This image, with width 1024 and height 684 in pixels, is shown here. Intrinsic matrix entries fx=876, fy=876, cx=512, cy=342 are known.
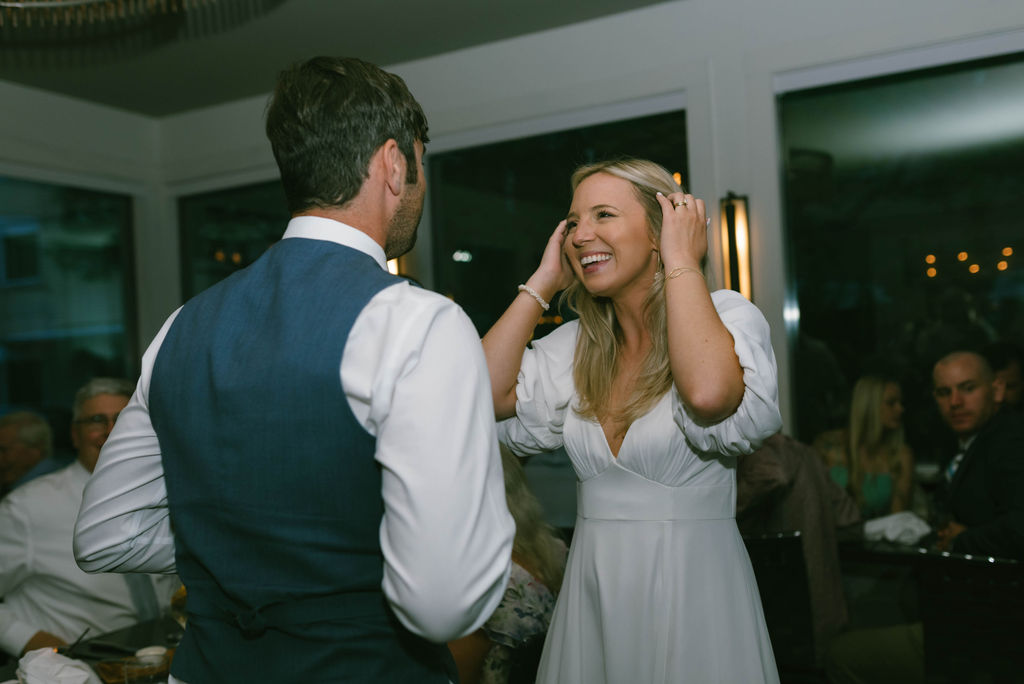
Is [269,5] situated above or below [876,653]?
above

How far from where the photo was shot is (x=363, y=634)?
1.05 metres

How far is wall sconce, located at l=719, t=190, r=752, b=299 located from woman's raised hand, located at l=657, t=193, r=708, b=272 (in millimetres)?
1766

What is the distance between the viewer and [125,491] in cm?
120

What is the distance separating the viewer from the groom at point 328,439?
95 centimetres

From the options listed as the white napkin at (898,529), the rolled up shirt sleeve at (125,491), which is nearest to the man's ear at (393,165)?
the rolled up shirt sleeve at (125,491)

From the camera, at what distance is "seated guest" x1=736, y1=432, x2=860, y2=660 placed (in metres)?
3.12

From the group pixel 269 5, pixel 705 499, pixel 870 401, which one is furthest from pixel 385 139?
pixel 870 401

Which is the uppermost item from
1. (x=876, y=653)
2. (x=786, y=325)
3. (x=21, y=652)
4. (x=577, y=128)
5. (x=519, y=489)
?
(x=577, y=128)

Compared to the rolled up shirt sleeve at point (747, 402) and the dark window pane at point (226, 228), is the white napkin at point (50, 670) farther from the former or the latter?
the dark window pane at point (226, 228)

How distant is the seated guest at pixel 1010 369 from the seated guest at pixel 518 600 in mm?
2002

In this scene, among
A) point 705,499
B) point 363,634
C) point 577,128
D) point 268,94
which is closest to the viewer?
point 363,634

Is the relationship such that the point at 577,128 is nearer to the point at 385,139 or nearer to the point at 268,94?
the point at 268,94

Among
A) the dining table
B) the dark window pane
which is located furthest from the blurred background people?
the dining table

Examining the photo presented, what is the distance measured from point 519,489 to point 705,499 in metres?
0.67
